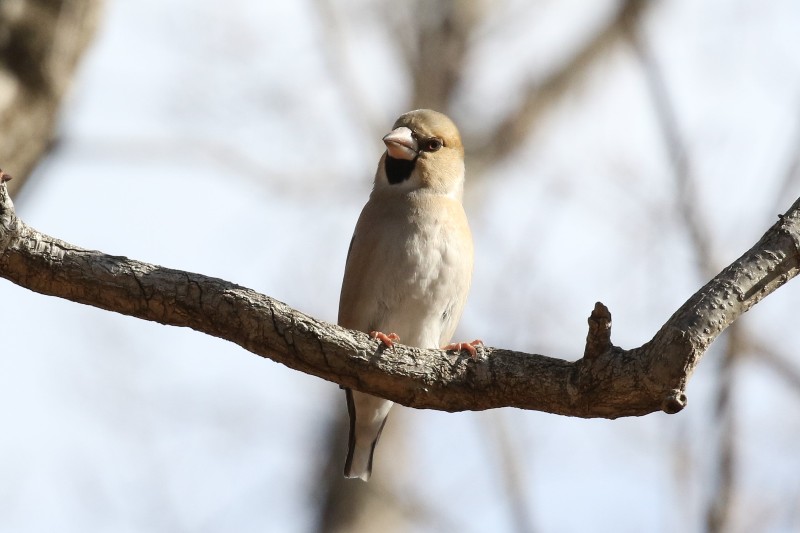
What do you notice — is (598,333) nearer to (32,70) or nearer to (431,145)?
(431,145)

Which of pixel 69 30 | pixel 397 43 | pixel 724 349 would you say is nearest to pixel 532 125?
pixel 397 43

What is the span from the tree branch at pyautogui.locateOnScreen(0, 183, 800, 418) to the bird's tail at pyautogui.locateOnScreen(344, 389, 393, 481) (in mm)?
1786

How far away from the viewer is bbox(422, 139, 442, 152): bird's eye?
18.9ft

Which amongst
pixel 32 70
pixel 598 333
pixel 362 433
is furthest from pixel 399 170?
pixel 598 333

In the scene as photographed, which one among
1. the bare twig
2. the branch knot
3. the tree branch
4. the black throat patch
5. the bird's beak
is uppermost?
the bare twig

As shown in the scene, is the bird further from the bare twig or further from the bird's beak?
the bare twig

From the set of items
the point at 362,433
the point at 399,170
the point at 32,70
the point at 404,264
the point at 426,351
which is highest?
the point at 399,170

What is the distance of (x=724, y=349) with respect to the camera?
19.6 ft

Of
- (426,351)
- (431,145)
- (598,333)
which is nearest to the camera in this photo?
(598,333)

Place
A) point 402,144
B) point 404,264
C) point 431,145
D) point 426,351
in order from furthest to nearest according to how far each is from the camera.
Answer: point 431,145 < point 402,144 < point 404,264 < point 426,351

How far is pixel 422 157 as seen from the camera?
18.7 ft

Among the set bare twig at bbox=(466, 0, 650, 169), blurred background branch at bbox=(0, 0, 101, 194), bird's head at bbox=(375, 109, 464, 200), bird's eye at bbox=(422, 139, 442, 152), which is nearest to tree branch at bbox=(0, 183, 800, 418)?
blurred background branch at bbox=(0, 0, 101, 194)

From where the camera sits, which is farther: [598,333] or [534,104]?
[534,104]

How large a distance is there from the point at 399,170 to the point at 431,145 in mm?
251
